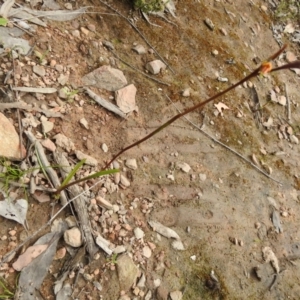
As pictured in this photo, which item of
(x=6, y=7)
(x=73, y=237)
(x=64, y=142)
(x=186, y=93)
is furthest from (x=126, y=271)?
(x=6, y=7)

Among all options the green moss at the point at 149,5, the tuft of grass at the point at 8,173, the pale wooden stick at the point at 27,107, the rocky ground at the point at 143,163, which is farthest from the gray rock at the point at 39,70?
the green moss at the point at 149,5

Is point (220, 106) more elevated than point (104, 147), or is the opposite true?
point (220, 106)

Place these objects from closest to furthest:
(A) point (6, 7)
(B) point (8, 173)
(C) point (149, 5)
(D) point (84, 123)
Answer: (B) point (8, 173) < (D) point (84, 123) < (A) point (6, 7) < (C) point (149, 5)

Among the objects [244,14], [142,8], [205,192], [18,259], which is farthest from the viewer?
[244,14]

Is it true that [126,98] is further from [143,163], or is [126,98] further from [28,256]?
[28,256]

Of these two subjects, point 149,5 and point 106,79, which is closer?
point 106,79

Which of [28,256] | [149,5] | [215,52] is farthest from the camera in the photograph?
[215,52]

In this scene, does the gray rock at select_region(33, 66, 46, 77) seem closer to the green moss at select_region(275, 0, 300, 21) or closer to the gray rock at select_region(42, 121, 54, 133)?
the gray rock at select_region(42, 121, 54, 133)

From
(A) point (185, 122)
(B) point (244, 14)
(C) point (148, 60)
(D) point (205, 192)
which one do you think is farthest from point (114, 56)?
(B) point (244, 14)

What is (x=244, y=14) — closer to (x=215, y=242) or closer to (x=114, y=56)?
(x=114, y=56)
